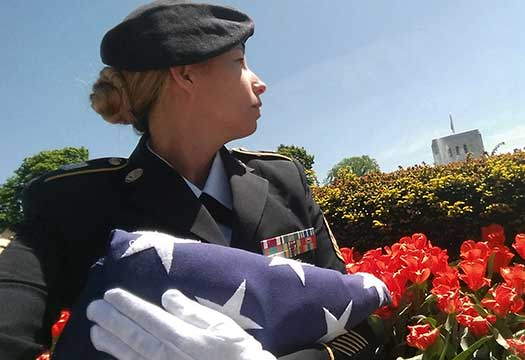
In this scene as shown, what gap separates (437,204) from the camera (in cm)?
566

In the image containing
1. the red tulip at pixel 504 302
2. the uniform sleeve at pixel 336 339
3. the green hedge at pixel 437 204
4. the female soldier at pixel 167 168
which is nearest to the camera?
the uniform sleeve at pixel 336 339

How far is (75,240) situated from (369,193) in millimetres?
5111

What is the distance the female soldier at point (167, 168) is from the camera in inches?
53.1

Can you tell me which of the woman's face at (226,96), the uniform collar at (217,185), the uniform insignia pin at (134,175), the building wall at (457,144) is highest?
the woman's face at (226,96)

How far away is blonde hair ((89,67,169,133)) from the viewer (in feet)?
5.09

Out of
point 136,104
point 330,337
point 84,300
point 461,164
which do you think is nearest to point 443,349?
point 330,337

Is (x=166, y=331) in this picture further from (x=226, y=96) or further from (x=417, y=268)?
(x=417, y=268)

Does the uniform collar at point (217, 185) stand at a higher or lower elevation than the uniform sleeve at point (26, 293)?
higher

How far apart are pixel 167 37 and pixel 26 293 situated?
77 cm

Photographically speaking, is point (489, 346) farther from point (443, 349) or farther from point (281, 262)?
point (281, 262)

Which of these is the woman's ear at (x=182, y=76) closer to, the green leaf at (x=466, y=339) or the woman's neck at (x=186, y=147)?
the woman's neck at (x=186, y=147)

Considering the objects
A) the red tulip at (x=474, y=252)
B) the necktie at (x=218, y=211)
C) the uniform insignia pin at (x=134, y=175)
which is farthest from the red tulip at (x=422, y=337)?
the uniform insignia pin at (x=134, y=175)

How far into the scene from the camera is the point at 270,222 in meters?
1.61

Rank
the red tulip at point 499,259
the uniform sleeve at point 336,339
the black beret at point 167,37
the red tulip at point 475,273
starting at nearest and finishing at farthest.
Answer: the uniform sleeve at point 336,339
the black beret at point 167,37
the red tulip at point 475,273
the red tulip at point 499,259
